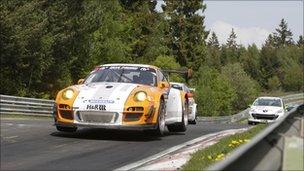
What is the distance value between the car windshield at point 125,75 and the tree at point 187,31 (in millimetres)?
69174

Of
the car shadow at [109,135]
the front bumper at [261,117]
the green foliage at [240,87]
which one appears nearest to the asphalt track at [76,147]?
the car shadow at [109,135]

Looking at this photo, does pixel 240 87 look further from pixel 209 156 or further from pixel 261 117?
pixel 209 156

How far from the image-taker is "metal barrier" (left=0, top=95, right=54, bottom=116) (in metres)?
22.4

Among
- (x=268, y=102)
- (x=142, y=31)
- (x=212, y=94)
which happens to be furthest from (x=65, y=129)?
(x=212, y=94)

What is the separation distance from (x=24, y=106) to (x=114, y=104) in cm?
1488

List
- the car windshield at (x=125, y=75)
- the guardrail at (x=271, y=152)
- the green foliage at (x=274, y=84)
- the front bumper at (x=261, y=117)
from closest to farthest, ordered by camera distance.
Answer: the guardrail at (x=271, y=152) < the car windshield at (x=125, y=75) < the front bumper at (x=261, y=117) < the green foliage at (x=274, y=84)

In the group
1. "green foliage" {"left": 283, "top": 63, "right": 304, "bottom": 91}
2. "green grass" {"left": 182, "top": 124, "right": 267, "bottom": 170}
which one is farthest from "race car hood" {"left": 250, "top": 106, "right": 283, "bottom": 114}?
"green foliage" {"left": 283, "top": 63, "right": 304, "bottom": 91}

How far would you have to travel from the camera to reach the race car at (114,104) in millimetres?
10133

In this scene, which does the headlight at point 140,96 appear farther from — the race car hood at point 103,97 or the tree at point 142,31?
the tree at point 142,31

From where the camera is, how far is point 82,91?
416 inches

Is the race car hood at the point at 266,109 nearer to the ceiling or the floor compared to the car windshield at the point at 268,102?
nearer to the floor

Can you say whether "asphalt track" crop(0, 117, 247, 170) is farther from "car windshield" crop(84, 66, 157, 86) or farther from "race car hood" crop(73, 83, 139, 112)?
"car windshield" crop(84, 66, 157, 86)

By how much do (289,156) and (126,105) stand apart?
5.29 m

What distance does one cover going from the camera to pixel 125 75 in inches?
459
